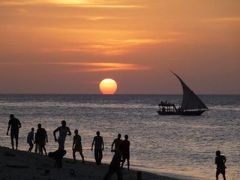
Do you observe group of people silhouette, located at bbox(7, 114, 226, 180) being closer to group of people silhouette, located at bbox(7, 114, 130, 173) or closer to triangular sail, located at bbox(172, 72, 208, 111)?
group of people silhouette, located at bbox(7, 114, 130, 173)

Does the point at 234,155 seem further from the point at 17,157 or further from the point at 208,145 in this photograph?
the point at 17,157

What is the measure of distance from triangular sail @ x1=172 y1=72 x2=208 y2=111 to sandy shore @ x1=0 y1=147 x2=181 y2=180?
7372 cm

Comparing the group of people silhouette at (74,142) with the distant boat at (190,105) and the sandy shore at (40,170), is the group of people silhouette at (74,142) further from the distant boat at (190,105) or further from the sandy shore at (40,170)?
the distant boat at (190,105)

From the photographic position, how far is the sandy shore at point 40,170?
19938mm

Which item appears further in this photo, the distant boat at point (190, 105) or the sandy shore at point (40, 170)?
the distant boat at point (190, 105)

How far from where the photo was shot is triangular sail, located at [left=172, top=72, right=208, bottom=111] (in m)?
99.6

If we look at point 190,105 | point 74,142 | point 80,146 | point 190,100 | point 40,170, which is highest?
point 190,100

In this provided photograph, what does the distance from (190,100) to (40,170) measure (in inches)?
3323

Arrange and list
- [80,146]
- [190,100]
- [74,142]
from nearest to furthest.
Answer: [74,142] → [80,146] → [190,100]

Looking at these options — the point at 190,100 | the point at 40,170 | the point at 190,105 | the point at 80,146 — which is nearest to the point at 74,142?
the point at 80,146

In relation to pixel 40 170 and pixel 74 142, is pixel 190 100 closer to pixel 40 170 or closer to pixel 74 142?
pixel 74 142

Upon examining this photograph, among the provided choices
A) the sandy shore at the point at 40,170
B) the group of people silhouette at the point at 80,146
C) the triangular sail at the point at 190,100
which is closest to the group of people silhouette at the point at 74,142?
the group of people silhouette at the point at 80,146

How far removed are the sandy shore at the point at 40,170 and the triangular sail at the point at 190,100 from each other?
73719mm

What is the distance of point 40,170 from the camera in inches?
836
